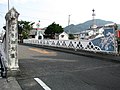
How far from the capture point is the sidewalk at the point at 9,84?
691cm

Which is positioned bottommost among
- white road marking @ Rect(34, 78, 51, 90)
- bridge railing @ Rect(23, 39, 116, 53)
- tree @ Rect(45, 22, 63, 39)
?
white road marking @ Rect(34, 78, 51, 90)

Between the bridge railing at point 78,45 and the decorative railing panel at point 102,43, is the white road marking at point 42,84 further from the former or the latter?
the bridge railing at point 78,45

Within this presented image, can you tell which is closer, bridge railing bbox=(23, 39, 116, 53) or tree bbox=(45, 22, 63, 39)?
bridge railing bbox=(23, 39, 116, 53)

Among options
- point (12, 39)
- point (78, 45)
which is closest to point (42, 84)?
point (12, 39)

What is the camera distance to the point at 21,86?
23.9 ft

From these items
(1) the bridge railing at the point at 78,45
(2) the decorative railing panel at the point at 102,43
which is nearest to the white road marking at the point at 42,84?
Answer: (2) the decorative railing panel at the point at 102,43

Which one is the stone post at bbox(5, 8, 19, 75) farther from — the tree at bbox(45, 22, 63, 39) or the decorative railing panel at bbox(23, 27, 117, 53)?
the tree at bbox(45, 22, 63, 39)

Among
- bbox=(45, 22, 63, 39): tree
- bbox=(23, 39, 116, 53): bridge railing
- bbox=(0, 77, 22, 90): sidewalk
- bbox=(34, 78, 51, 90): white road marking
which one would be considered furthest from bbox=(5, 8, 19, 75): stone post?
bbox=(45, 22, 63, 39): tree

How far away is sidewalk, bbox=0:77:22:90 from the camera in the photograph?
6910 millimetres

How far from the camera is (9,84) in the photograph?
24.2ft

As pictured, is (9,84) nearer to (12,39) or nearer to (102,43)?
(12,39)

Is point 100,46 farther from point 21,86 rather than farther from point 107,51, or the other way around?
point 21,86

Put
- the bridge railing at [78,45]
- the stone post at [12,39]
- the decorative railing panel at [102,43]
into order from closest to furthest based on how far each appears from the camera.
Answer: the stone post at [12,39], the decorative railing panel at [102,43], the bridge railing at [78,45]

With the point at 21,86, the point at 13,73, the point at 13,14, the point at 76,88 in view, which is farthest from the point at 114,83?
the point at 13,14
